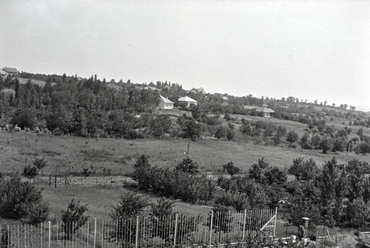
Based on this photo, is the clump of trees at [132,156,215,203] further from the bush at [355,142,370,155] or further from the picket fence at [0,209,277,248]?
the bush at [355,142,370,155]

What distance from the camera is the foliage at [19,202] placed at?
19.2 m

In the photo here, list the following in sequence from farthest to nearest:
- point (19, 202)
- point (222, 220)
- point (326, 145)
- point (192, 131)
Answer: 1. point (326, 145)
2. point (192, 131)
3. point (19, 202)
4. point (222, 220)

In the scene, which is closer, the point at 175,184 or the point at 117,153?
the point at 175,184

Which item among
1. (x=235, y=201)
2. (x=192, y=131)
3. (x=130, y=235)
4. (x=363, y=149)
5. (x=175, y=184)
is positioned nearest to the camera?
(x=130, y=235)

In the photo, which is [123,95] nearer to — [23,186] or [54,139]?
[54,139]

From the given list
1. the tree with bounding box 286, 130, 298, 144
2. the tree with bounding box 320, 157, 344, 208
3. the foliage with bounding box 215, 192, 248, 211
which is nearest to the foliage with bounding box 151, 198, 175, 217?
the foliage with bounding box 215, 192, 248, 211

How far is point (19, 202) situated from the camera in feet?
66.0

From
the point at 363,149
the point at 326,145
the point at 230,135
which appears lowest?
the point at 363,149

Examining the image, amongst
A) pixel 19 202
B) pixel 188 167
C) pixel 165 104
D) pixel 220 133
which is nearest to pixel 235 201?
pixel 188 167

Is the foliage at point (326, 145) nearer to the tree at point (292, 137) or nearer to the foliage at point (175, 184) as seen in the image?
the tree at point (292, 137)

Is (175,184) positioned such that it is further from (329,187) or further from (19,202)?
(19,202)

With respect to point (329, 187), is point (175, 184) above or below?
below

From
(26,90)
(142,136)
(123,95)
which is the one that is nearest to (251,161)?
(142,136)

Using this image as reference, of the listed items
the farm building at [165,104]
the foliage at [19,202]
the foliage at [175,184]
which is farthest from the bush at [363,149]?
the foliage at [19,202]
